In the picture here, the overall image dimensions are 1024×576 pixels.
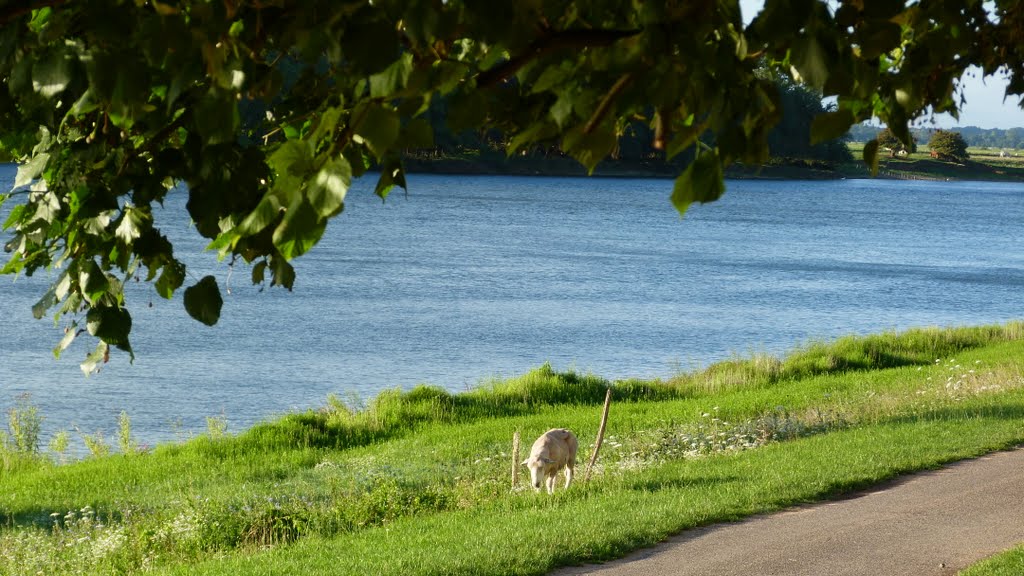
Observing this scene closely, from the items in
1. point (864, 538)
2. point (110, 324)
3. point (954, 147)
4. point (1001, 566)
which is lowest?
point (864, 538)

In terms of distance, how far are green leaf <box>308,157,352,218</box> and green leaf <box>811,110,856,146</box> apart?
95cm

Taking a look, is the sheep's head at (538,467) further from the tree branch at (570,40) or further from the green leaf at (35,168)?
the tree branch at (570,40)

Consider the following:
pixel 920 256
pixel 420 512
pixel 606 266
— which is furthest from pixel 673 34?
pixel 920 256

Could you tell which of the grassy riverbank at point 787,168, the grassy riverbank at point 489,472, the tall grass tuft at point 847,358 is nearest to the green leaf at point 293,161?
the grassy riverbank at point 489,472

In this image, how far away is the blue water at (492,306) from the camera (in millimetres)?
26203

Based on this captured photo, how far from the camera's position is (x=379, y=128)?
1.96 meters

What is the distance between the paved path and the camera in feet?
28.3

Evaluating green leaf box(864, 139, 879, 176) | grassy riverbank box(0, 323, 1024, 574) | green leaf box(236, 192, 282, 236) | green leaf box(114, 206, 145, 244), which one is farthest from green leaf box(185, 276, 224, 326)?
grassy riverbank box(0, 323, 1024, 574)

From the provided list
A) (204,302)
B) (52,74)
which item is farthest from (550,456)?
(52,74)

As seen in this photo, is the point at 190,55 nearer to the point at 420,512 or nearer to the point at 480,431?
the point at 420,512

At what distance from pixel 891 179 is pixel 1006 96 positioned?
17545 cm

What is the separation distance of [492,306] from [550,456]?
27614 millimetres

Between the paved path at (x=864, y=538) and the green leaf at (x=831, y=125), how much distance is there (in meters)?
6.65

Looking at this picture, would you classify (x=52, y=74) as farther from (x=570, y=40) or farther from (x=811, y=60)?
(x=811, y=60)
